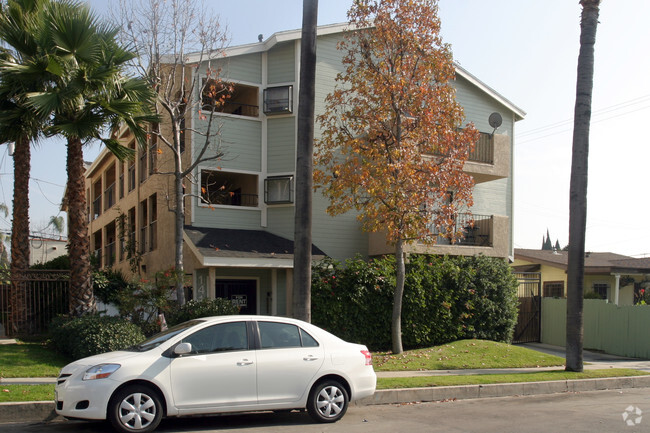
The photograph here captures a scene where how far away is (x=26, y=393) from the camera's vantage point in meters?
9.63

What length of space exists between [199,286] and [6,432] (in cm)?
1156

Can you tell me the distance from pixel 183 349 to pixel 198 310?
24.5 ft

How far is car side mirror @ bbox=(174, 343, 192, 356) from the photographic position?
8289mm

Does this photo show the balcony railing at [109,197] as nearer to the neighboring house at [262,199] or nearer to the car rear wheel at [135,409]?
the neighboring house at [262,199]

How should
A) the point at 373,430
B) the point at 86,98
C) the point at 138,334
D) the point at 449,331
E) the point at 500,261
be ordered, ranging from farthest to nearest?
the point at 500,261 < the point at 449,331 < the point at 86,98 < the point at 138,334 < the point at 373,430

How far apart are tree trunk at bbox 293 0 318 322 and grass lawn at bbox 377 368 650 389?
6.83 feet

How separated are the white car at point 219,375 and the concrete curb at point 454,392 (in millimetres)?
1069

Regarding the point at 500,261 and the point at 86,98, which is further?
the point at 500,261

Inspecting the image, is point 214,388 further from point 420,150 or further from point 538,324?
point 538,324

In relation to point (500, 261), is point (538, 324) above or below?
below

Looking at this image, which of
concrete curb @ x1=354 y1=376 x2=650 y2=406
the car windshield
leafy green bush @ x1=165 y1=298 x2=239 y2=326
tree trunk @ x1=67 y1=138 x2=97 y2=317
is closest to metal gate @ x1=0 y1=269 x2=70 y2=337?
tree trunk @ x1=67 y1=138 x2=97 y2=317

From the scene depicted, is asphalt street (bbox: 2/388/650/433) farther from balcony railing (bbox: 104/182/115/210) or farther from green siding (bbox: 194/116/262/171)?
balcony railing (bbox: 104/182/115/210)

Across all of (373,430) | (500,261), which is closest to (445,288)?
(500,261)

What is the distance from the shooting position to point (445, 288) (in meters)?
19.0
